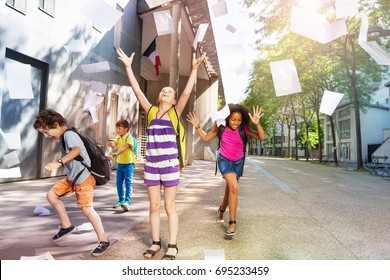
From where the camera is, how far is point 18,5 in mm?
7355

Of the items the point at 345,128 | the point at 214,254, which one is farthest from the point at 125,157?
the point at 345,128

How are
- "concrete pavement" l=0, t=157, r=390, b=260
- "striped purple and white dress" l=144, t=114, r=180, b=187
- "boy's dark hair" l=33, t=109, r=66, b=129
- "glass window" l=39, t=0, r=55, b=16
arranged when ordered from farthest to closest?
1. "glass window" l=39, t=0, r=55, b=16
2. "concrete pavement" l=0, t=157, r=390, b=260
3. "boy's dark hair" l=33, t=109, r=66, b=129
4. "striped purple and white dress" l=144, t=114, r=180, b=187

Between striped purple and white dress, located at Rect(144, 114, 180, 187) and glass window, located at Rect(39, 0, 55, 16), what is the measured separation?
7.27 meters

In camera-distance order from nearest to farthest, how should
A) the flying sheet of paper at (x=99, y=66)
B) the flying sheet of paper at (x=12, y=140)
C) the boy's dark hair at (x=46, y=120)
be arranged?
the boy's dark hair at (x=46, y=120) < the flying sheet of paper at (x=99, y=66) < the flying sheet of paper at (x=12, y=140)

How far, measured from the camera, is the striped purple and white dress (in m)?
2.74

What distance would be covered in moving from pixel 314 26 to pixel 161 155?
229 cm

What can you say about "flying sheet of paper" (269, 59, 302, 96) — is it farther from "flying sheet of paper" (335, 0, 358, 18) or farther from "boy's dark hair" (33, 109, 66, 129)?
"boy's dark hair" (33, 109, 66, 129)

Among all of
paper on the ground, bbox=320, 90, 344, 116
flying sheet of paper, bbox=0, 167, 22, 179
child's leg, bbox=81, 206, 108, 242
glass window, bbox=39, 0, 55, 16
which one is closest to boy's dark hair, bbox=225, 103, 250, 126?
paper on the ground, bbox=320, 90, 344, 116

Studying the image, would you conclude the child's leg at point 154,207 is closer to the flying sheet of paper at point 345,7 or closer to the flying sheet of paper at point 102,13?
the flying sheet of paper at point 102,13

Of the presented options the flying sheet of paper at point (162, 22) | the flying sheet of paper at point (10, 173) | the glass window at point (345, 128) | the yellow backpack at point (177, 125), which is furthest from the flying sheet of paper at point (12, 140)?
the glass window at point (345, 128)

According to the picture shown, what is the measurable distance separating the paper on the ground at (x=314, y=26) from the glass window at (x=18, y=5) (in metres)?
6.73

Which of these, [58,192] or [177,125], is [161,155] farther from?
[58,192]

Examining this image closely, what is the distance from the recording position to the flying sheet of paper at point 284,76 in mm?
3461

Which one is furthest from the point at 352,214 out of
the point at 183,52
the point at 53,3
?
the point at 183,52
